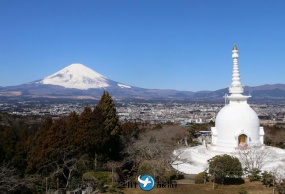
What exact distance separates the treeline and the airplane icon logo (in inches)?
153

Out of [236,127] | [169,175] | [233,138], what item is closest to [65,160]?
[169,175]

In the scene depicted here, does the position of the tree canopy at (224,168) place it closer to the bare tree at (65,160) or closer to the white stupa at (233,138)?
the white stupa at (233,138)

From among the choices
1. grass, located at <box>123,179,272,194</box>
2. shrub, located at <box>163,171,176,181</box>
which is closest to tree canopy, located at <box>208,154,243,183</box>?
grass, located at <box>123,179,272,194</box>

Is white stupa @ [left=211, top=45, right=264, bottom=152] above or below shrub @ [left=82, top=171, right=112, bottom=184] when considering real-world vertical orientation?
above

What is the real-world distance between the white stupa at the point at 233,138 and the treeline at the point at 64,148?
5296 mm

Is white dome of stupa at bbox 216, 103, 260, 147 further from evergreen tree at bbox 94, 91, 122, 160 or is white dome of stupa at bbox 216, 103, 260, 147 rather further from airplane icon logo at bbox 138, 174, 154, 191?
airplane icon logo at bbox 138, 174, 154, 191

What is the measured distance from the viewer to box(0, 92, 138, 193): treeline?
21.1 m

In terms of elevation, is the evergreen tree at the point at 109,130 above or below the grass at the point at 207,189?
above

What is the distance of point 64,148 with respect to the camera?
896 inches

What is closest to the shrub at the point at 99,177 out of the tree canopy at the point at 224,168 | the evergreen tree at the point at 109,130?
the evergreen tree at the point at 109,130

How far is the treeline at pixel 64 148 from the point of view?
21109 millimetres

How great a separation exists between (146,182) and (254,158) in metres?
8.79

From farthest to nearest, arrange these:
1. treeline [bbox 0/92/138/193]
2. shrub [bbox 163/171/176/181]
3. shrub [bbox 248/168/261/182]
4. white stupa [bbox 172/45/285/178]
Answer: white stupa [bbox 172/45/285/178], shrub [bbox 248/168/261/182], shrub [bbox 163/171/176/181], treeline [bbox 0/92/138/193]

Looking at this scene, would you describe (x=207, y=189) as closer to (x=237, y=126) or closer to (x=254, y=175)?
(x=254, y=175)
